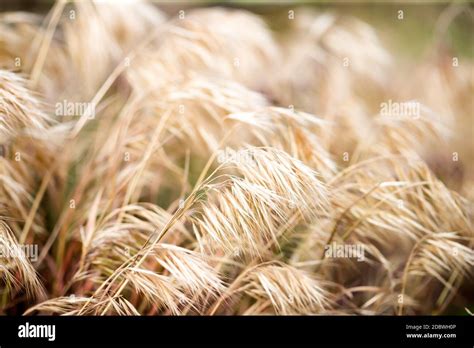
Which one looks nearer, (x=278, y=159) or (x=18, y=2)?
(x=278, y=159)

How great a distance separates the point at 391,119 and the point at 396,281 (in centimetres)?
52

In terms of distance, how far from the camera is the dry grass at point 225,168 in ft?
4.54

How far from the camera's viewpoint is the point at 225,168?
1397 millimetres

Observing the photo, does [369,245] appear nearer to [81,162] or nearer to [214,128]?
[214,128]

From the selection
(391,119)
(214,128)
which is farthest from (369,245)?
(214,128)

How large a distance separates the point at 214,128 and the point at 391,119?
570mm

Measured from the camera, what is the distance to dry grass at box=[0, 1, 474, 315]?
54.4 inches

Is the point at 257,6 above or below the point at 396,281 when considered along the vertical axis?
above

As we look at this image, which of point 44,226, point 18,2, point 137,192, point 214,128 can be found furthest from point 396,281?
point 18,2
